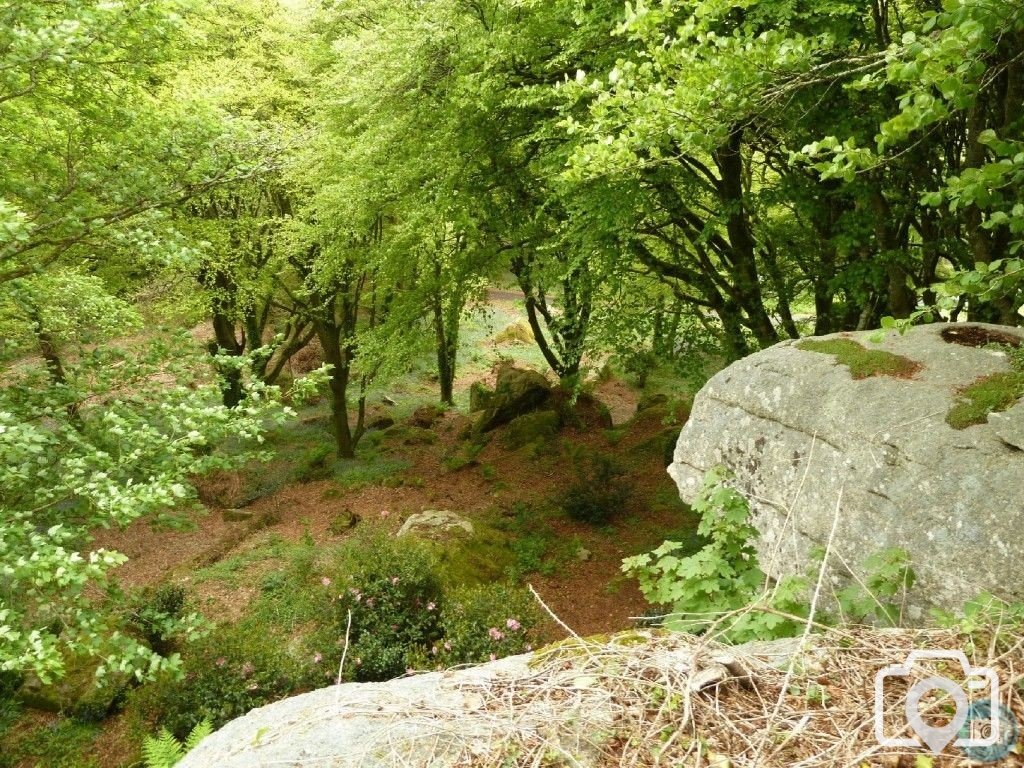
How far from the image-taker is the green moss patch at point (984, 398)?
477 centimetres

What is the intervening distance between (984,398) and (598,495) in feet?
26.1

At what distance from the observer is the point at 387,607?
855 centimetres

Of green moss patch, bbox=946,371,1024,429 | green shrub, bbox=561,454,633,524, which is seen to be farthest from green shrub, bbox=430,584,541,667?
green moss patch, bbox=946,371,1024,429

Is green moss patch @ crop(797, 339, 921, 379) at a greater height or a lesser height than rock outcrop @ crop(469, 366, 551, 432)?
greater

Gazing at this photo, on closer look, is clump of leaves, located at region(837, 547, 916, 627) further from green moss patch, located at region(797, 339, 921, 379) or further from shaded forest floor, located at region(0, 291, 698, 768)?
shaded forest floor, located at region(0, 291, 698, 768)

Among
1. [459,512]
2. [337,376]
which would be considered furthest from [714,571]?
[337,376]

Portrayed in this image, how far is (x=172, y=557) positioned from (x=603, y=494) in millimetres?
8882

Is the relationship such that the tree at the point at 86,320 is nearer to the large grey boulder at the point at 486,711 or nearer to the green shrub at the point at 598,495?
the large grey boulder at the point at 486,711

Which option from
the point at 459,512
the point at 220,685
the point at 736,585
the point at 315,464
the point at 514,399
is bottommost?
the point at 220,685

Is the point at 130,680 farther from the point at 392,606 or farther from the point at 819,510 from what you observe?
the point at 819,510

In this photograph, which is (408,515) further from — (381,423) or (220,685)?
(381,423)

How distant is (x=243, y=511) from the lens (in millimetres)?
14695

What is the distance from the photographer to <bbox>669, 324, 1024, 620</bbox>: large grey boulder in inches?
170
